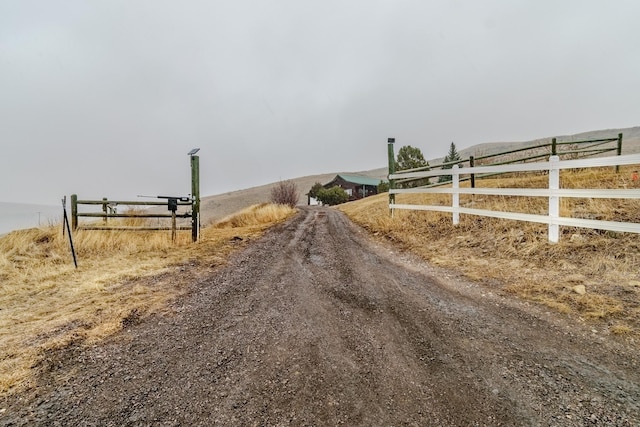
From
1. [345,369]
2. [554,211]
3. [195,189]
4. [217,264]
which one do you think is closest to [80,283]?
[217,264]

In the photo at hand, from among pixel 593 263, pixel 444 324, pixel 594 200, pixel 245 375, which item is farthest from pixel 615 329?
pixel 594 200

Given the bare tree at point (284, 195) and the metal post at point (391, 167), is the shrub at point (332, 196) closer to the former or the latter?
the bare tree at point (284, 195)

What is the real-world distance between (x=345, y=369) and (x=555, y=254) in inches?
170

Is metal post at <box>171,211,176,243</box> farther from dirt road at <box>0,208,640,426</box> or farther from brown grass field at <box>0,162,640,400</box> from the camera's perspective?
dirt road at <box>0,208,640,426</box>

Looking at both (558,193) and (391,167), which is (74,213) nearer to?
(391,167)

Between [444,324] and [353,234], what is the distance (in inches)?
236

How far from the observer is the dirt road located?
1949 mm

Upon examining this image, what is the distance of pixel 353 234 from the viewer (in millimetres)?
9086

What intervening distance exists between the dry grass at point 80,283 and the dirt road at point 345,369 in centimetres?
35

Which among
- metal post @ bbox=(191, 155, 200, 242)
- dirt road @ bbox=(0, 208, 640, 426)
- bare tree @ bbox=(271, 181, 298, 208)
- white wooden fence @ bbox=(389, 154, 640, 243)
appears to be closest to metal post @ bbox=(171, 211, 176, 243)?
metal post @ bbox=(191, 155, 200, 242)

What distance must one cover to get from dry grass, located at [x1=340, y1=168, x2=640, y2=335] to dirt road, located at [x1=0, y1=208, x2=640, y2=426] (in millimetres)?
544

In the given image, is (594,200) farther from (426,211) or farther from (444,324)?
(444,324)

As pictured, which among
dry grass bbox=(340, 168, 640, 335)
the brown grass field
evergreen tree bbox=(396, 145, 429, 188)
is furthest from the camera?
evergreen tree bbox=(396, 145, 429, 188)

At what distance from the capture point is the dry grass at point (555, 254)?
136 inches
